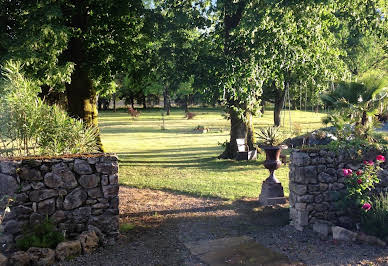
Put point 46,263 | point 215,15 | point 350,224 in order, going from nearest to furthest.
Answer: point 46,263
point 350,224
point 215,15

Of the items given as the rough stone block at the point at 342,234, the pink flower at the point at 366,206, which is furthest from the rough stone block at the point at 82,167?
the pink flower at the point at 366,206

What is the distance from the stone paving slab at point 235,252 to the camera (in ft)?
17.9

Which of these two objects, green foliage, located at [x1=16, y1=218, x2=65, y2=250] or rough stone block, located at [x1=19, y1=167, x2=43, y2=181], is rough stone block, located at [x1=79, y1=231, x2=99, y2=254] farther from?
rough stone block, located at [x1=19, y1=167, x2=43, y2=181]

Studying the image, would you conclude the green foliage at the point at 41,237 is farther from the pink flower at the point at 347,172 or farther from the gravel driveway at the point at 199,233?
the pink flower at the point at 347,172

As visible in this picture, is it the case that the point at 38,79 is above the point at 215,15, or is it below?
below

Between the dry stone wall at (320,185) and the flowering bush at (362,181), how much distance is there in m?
0.16

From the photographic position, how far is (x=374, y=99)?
11242mm

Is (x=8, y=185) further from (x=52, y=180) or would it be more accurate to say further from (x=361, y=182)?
(x=361, y=182)

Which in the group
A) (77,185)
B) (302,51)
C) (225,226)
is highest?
(302,51)

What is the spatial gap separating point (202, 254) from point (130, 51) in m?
10.3

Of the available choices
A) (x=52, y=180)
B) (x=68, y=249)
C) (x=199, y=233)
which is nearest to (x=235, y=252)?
(x=199, y=233)

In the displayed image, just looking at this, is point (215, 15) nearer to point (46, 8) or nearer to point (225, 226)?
point (46, 8)

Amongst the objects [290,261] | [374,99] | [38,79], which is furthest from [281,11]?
[290,261]

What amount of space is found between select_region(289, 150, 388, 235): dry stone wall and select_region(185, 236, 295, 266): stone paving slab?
1.17m
